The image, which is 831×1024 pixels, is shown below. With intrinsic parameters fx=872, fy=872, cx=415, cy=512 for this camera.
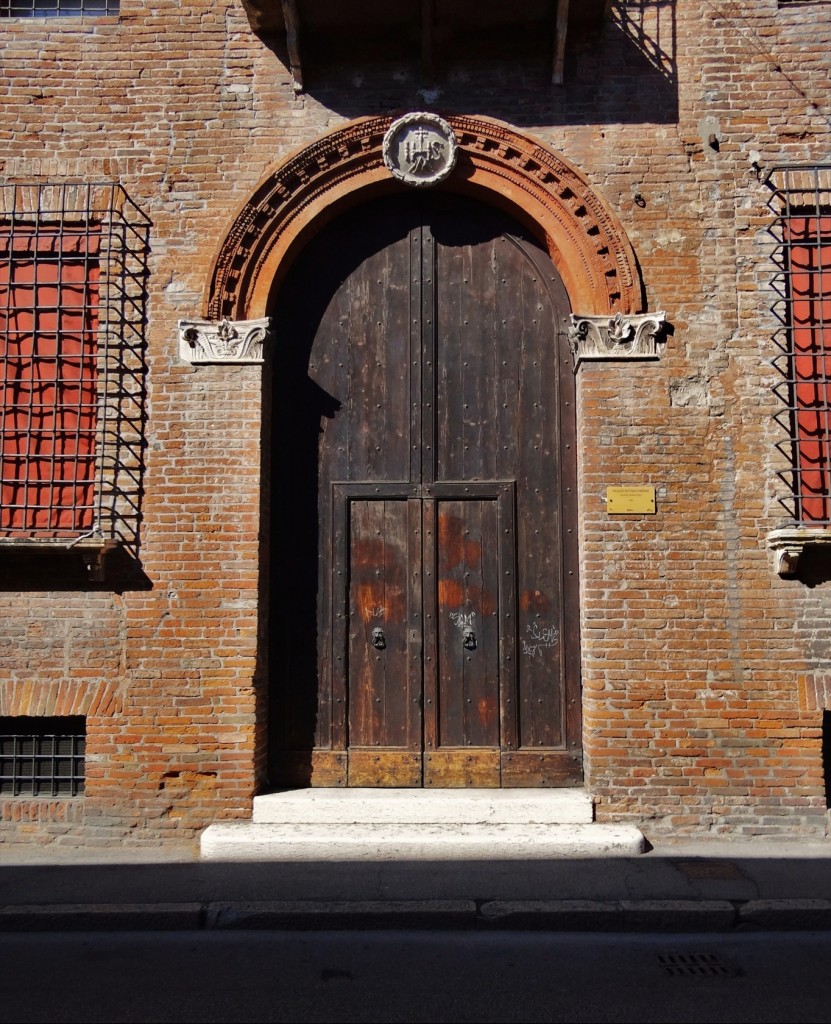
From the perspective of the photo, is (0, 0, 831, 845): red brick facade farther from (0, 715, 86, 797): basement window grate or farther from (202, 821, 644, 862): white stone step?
(202, 821, 644, 862): white stone step

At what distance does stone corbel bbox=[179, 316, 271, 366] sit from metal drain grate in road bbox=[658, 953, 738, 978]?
4.78 m

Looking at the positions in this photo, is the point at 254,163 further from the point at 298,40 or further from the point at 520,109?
the point at 520,109

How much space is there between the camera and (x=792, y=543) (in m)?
6.13

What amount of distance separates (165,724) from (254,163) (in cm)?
432

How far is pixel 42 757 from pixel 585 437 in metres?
4.68

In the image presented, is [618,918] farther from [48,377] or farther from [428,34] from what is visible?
[428,34]

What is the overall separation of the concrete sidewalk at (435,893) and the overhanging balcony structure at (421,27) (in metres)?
5.81

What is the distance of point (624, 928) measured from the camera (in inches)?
198

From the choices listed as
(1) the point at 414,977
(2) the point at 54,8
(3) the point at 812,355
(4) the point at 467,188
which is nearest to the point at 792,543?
(3) the point at 812,355

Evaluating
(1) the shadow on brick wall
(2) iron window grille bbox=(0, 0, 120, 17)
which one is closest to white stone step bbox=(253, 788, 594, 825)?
(1) the shadow on brick wall

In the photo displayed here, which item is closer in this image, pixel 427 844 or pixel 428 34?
pixel 427 844

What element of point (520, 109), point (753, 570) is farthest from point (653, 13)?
point (753, 570)

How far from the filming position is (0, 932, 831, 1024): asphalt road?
4.07 m

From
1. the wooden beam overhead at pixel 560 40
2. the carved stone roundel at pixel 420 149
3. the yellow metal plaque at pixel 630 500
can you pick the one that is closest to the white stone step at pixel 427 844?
the yellow metal plaque at pixel 630 500
